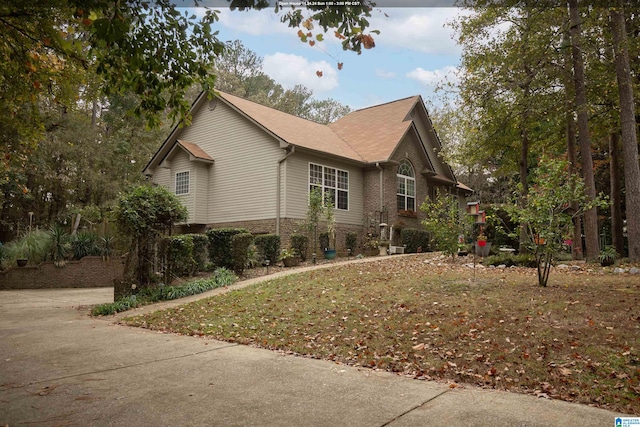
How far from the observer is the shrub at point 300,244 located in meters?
16.9

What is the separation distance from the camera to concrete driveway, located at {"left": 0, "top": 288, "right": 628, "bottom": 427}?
3.66m

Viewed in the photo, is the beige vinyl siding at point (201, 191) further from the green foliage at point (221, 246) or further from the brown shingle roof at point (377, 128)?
the brown shingle roof at point (377, 128)

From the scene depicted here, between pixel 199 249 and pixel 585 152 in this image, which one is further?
pixel 199 249

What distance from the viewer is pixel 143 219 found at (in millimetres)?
11336

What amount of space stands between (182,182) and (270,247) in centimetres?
723

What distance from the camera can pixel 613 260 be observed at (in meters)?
12.4

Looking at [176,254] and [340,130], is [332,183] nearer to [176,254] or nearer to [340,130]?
[340,130]

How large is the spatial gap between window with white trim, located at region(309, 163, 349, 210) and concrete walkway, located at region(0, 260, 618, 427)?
13.4m

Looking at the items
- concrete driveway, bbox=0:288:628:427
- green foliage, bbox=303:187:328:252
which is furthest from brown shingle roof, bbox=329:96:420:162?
concrete driveway, bbox=0:288:628:427

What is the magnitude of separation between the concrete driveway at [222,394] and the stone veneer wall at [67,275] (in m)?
10.4

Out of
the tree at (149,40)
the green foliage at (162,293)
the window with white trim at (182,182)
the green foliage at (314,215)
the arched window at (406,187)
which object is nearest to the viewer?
the tree at (149,40)

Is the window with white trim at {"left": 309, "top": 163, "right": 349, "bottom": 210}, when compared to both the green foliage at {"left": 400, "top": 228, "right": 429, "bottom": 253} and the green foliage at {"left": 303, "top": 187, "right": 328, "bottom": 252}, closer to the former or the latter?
the green foliage at {"left": 303, "top": 187, "right": 328, "bottom": 252}

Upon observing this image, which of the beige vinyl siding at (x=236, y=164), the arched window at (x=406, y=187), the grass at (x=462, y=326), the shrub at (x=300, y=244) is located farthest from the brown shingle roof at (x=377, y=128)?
the grass at (x=462, y=326)

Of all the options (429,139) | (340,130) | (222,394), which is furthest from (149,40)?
(429,139)
